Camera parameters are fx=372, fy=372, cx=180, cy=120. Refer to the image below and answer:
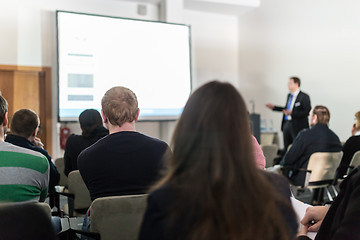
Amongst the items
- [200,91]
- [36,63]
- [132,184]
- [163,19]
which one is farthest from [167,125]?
[200,91]

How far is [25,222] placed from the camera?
105 centimetres

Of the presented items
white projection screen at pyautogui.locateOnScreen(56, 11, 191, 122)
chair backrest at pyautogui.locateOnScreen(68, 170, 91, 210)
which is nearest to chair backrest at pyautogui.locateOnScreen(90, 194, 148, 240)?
chair backrest at pyautogui.locateOnScreen(68, 170, 91, 210)

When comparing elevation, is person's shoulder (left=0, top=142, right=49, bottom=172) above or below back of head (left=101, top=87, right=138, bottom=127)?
below

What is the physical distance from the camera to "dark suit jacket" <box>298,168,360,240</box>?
101 centimetres

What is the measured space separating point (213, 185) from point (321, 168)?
339 centimetres

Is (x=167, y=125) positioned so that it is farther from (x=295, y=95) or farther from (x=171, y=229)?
(x=171, y=229)

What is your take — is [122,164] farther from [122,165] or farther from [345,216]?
[345,216]

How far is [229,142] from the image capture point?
0.85m

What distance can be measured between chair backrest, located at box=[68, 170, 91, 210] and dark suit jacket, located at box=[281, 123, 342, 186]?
2.35m

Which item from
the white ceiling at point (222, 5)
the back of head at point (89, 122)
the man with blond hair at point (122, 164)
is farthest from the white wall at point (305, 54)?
the man with blond hair at point (122, 164)

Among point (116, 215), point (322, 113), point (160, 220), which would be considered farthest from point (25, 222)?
point (322, 113)

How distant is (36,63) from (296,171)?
4.66m

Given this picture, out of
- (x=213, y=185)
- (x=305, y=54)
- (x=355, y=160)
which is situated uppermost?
(x=305, y=54)

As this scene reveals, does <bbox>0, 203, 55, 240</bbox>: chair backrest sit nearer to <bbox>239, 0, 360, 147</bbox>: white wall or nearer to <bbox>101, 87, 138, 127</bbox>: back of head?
<bbox>101, 87, 138, 127</bbox>: back of head
